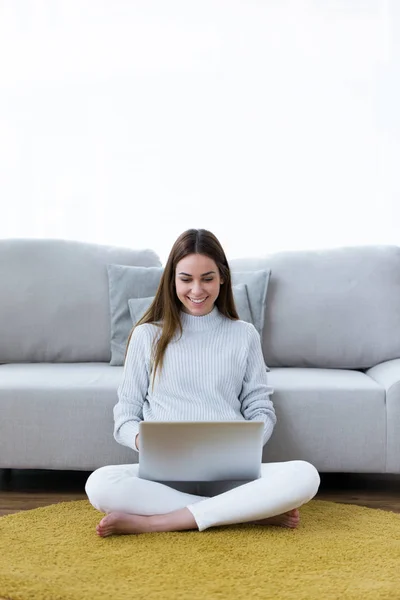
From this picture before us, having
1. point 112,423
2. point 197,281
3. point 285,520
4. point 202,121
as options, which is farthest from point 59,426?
point 202,121

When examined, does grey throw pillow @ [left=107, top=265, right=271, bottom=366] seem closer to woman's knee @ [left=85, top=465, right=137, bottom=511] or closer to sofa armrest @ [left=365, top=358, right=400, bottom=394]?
sofa armrest @ [left=365, top=358, right=400, bottom=394]

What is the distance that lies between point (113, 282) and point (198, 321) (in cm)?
80

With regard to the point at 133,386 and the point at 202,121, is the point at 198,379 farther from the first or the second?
the point at 202,121

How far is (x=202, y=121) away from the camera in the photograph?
12.9 feet

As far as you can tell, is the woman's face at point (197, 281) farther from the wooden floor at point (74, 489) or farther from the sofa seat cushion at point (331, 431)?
the wooden floor at point (74, 489)

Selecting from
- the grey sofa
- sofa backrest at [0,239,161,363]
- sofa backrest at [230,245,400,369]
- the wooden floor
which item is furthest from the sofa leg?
sofa backrest at [230,245,400,369]

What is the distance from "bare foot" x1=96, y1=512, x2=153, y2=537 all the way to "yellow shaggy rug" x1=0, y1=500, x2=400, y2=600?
0.06 ft

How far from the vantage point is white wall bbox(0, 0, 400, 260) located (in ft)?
12.7

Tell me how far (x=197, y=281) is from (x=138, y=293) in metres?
0.81

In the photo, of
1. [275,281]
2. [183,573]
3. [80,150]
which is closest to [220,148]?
[80,150]

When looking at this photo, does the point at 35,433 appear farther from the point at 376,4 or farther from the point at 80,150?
the point at 376,4

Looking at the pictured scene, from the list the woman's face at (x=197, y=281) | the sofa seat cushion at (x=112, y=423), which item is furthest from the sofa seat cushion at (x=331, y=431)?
the woman's face at (x=197, y=281)

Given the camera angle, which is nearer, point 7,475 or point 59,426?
point 59,426

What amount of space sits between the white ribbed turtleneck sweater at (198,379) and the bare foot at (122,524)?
9.9 inches
